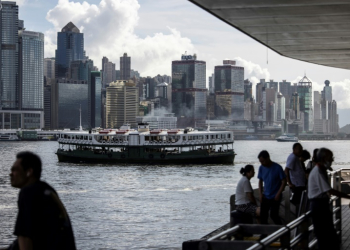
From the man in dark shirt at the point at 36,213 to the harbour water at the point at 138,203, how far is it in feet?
79.8

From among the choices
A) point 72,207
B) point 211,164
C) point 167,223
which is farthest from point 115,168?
point 167,223

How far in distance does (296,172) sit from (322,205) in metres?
3.96

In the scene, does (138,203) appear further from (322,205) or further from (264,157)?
(322,205)

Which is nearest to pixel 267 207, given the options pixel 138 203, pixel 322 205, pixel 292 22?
pixel 322 205

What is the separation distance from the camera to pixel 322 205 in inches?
350

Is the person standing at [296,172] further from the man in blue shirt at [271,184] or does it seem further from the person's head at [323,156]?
the person's head at [323,156]

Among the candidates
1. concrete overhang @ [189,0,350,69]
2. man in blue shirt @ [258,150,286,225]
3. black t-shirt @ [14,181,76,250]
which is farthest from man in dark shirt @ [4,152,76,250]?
concrete overhang @ [189,0,350,69]

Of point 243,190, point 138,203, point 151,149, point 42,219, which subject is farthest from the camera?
point 151,149

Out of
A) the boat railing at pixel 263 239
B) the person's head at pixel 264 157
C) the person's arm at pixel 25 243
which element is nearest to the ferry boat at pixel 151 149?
the person's head at pixel 264 157

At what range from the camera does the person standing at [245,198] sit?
38.1ft

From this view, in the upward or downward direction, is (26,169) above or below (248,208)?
above

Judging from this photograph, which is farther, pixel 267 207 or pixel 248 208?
pixel 267 207

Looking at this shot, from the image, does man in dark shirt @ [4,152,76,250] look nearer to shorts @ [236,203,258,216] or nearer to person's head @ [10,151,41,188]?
person's head @ [10,151,41,188]

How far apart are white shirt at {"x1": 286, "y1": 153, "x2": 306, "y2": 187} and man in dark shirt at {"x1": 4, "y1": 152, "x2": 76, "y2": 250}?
26.2 ft
